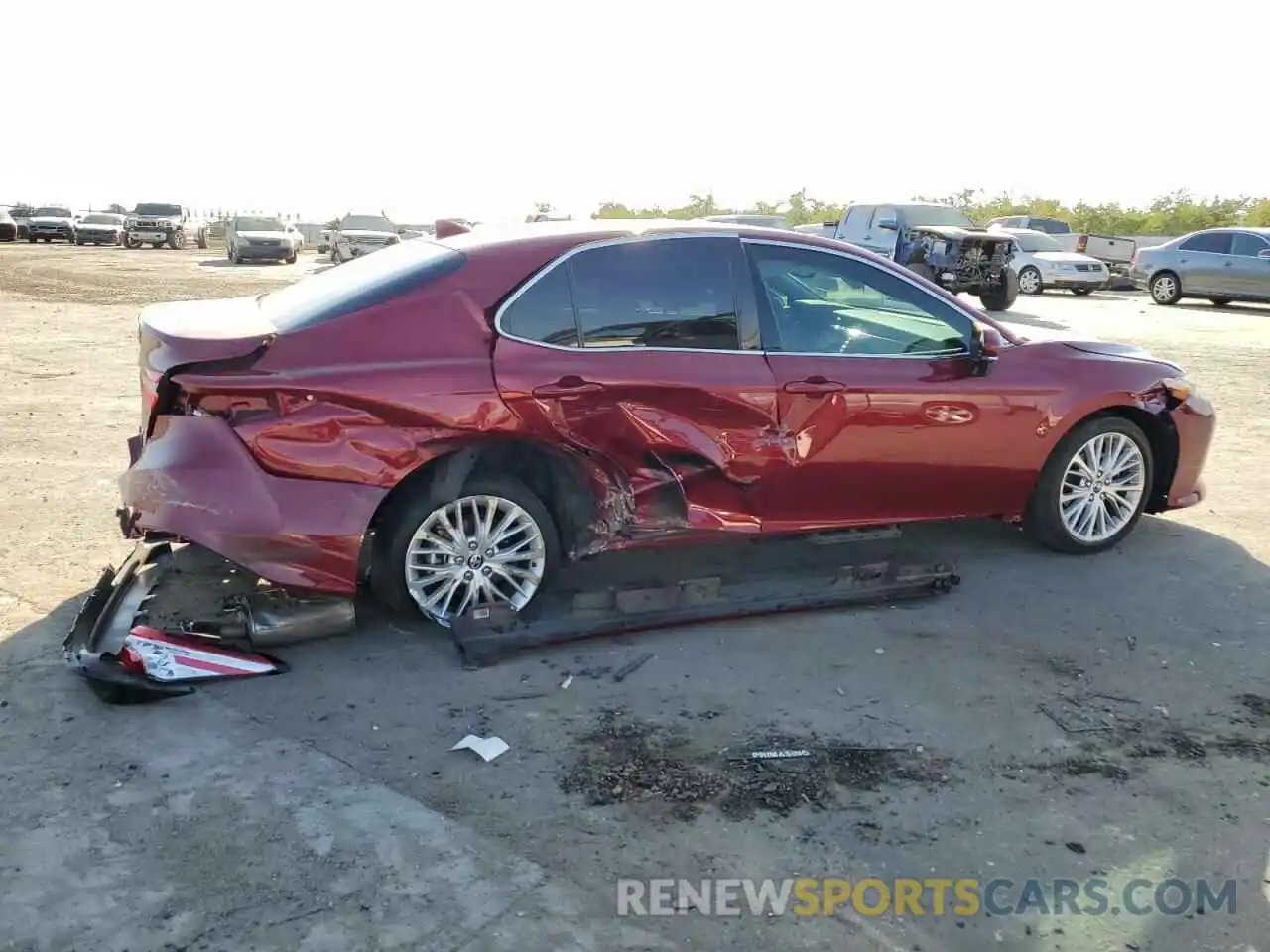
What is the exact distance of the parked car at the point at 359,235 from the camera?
29.5 metres

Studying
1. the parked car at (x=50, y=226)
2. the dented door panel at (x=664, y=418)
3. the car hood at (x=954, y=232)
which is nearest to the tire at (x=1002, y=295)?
the car hood at (x=954, y=232)

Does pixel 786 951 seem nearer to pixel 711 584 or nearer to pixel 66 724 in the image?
pixel 711 584

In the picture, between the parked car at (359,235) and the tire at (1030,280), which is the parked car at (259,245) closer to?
the parked car at (359,235)

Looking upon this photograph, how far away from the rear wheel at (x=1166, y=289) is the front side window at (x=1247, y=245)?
1162mm

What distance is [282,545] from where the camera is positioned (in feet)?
13.3

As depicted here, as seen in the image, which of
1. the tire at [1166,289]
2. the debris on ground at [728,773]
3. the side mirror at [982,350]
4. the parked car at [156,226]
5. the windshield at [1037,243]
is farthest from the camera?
the parked car at [156,226]

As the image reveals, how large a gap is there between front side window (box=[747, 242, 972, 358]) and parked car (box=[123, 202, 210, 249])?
38910 mm

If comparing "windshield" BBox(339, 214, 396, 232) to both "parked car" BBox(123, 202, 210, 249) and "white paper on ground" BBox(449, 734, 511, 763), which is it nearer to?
"parked car" BBox(123, 202, 210, 249)

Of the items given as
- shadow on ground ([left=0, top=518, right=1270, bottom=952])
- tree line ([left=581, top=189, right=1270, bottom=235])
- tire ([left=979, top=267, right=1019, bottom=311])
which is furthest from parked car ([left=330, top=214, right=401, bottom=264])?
shadow on ground ([left=0, top=518, right=1270, bottom=952])

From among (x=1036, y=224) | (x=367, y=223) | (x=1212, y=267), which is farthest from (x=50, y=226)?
(x=1212, y=267)

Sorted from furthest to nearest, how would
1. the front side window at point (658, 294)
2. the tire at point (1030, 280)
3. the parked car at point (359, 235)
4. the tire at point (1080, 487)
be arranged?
1. the parked car at point (359, 235)
2. the tire at point (1030, 280)
3. the tire at point (1080, 487)
4. the front side window at point (658, 294)

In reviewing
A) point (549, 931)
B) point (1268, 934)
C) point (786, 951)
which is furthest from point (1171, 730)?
point (549, 931)

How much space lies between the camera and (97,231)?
39.5m

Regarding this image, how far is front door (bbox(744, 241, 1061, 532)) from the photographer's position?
15.5 ft
